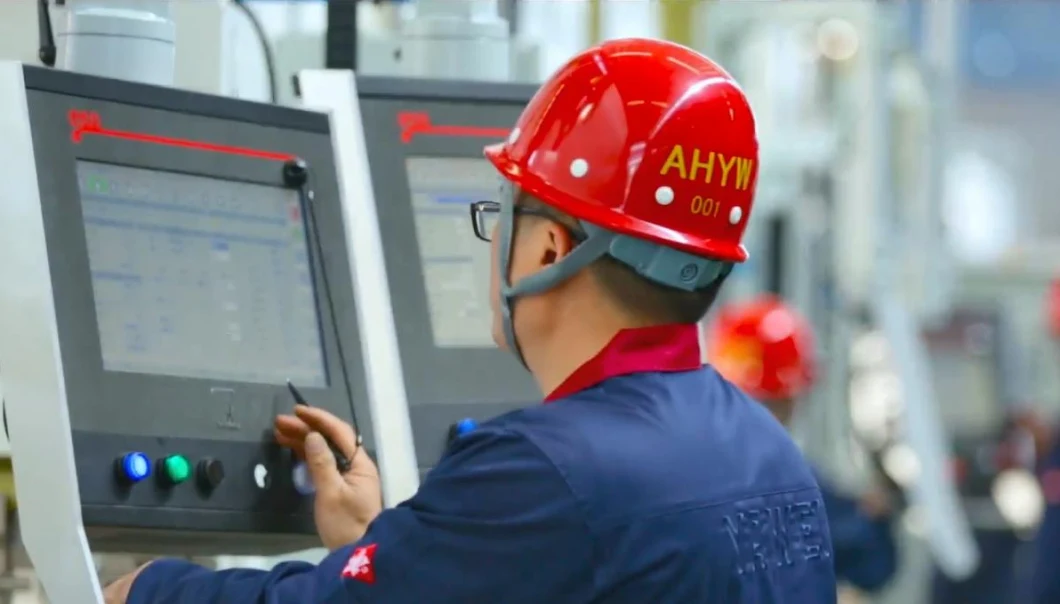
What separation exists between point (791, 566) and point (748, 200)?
381 mm

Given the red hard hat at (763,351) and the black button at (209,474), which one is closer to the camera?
the black button at (209,474)

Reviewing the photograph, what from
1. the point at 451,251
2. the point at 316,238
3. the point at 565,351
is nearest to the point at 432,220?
the point at 451,251

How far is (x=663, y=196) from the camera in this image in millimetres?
1849

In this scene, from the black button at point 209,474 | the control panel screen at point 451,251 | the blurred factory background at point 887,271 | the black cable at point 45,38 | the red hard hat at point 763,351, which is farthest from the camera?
the blurred factory background at point 887,271

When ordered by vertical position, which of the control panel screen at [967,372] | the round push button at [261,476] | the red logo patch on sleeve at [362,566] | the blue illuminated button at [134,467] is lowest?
A: the control panel screen at [967,372]

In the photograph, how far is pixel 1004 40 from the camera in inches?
651

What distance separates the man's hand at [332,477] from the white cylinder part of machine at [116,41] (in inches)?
18.2

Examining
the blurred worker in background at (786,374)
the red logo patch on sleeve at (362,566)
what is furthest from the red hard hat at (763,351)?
the red logo patch on sleeve at (362,566)

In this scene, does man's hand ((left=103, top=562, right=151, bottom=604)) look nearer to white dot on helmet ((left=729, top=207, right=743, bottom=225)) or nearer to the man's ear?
the man's ear

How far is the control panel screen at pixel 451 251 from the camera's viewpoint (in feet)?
8.02

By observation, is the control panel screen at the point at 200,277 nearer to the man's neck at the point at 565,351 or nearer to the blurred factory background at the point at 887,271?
the man's neck at the point at 565,351

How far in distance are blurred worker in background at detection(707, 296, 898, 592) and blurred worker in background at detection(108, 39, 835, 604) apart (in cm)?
363

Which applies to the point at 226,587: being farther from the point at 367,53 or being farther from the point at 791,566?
the point at 367,53

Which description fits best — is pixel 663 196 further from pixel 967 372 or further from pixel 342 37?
pixel 967 372
